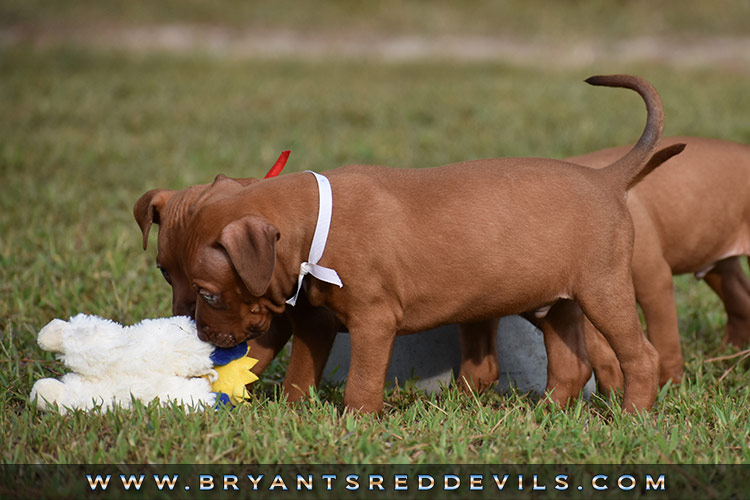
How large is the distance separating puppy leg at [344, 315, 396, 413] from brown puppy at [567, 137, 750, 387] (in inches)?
63.1

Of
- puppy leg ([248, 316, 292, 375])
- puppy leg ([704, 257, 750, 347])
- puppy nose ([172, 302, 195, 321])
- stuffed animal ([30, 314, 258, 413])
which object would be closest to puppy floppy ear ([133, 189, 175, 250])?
puppy nose ([172, 302, 195, 321])

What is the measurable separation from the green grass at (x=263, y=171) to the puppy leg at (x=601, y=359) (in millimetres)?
293

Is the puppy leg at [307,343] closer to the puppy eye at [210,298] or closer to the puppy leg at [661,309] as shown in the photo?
the puppy eye at [210,298]

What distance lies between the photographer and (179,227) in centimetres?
349

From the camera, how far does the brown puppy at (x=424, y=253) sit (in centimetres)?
339

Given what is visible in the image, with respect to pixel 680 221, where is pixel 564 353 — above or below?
below

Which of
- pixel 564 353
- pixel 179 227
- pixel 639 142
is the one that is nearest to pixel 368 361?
pixel 179 227

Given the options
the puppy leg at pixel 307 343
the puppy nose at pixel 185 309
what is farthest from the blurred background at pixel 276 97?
the puppy leg at pixel 307 343

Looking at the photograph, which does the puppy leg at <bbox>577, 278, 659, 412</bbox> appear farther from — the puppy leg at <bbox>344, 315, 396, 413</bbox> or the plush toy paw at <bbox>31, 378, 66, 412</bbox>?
the plush toy paw at <bbox>31, 378, 66, 412</bbox>

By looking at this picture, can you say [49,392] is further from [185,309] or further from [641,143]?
[641,143]

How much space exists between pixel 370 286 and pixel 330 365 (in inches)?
47.3

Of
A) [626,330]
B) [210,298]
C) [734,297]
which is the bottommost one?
[734,297]

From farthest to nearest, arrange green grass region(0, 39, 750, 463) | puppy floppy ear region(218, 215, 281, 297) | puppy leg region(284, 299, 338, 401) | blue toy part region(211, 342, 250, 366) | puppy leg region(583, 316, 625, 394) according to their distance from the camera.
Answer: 1. puppy leg region(583, 316, 625, 394)
2. puppy leg region(284, 299, 338, 401)
3. blue toy part region(211, 342, 250, 366)
4. green grass region(0, 39, 750, 463)
5. puppy floppy ear region(218, 215, 281, 297)

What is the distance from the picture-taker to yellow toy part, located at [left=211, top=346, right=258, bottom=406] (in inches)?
145
